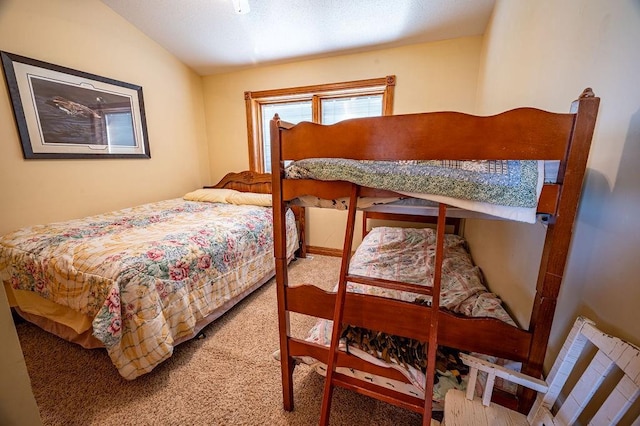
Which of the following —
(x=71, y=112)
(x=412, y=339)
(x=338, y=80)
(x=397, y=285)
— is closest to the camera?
(x=397, y=285)

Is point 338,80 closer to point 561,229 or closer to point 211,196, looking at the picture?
point 211,196

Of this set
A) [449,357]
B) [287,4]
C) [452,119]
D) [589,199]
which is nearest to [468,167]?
[452,119]

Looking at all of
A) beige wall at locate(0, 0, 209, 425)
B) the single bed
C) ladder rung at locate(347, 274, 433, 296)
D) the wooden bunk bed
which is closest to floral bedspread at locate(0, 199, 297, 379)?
the single bed

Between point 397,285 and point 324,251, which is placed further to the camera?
point 324,251

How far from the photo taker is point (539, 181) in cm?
74

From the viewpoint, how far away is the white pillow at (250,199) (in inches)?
118

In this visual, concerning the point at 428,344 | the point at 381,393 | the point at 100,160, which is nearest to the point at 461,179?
the point at 428,344

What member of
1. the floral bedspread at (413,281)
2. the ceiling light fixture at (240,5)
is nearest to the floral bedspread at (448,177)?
the floral bedspread at (413,281)

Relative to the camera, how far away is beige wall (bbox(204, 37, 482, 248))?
2639 millimetres

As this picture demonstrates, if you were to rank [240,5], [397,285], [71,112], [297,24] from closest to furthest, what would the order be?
[397,285] < [240,5] < [71,112] < [297,24]

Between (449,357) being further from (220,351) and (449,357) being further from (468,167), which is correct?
(220,351)

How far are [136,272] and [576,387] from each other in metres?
1.92

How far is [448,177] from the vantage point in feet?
2.66

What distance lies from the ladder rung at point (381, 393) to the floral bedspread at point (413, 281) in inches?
3.2
